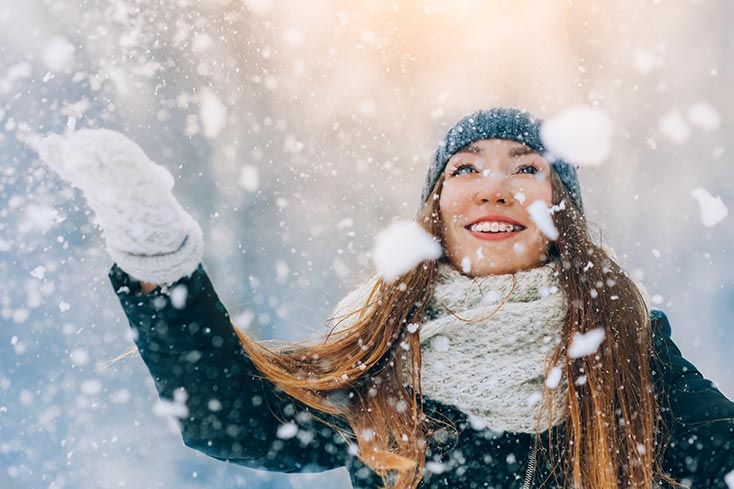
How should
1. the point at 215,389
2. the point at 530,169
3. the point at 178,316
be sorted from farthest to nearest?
1. the point at 530,169
2. the point at 215,389
3. the point at 178,316

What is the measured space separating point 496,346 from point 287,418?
0.71 meters

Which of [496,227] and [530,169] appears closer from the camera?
[496,227]

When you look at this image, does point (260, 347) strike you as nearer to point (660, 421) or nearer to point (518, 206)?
point (518, 206)

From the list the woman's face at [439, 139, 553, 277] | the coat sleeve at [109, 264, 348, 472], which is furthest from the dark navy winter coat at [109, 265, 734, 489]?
the woman's face at [439, 139, 553, 277]

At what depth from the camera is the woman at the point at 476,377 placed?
66.7 inches

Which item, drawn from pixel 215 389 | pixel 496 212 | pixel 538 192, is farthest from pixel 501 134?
pixel 215 389

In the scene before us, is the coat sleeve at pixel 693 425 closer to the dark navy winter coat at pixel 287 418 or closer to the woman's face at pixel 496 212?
the dark navy winter coat at pixel 287 418

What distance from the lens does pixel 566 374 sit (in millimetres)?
1870

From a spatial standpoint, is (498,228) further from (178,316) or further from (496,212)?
(178,316)

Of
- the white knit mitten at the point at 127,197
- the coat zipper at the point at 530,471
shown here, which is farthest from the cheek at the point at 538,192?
the white knit mitten at the point at 127,197

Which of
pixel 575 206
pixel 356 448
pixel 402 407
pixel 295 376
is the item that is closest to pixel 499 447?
pixel 402 407

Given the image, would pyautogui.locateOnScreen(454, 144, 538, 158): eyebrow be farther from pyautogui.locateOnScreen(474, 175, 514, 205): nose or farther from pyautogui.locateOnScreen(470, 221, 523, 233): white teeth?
pyautogui.locateOnScreen(470, 221, 523, 233): white teeth

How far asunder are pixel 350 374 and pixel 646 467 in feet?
3.09

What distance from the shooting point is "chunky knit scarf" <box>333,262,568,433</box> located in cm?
184
